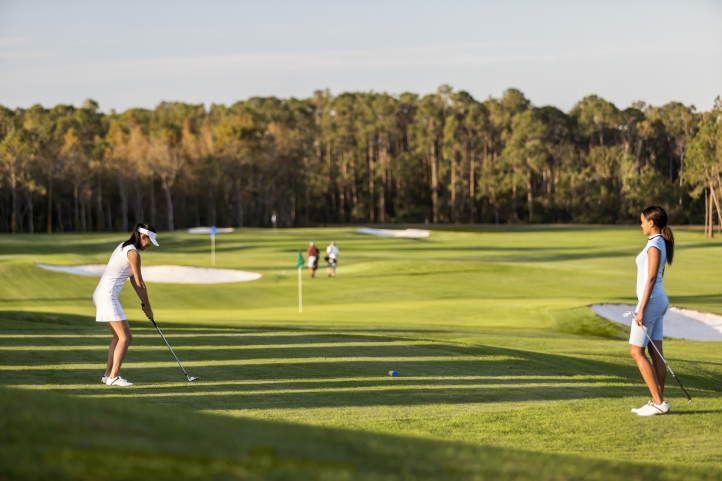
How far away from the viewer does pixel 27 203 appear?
9612 centimetres

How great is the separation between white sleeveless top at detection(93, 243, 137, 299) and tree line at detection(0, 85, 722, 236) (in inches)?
3182

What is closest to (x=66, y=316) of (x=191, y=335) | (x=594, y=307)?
(x=191, y=335)

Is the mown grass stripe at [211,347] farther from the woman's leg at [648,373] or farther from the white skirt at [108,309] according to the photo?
the woman's leg at [648,373]

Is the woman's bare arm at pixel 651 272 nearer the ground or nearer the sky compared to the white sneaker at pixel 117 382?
nearer the sky

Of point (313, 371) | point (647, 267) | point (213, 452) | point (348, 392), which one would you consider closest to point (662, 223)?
point (647, 267)

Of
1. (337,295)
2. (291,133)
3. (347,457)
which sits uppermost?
(291,133)

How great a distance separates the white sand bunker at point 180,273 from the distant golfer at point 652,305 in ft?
86.4

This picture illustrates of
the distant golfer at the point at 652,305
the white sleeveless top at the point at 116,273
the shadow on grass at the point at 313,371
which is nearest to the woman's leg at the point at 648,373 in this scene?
the distant golfer at the point at 652,305

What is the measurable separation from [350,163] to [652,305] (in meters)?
118

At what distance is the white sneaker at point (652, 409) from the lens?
855 centimetres

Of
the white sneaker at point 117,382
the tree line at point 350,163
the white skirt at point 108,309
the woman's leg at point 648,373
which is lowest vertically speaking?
the white sneaker at point 117,382

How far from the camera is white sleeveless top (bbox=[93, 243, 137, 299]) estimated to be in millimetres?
9961

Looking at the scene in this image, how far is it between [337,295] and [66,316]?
11719mm

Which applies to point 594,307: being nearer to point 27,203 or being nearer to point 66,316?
point 66,316
